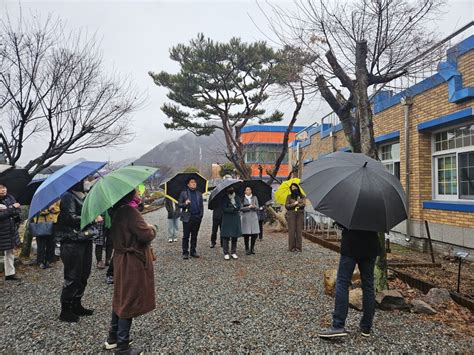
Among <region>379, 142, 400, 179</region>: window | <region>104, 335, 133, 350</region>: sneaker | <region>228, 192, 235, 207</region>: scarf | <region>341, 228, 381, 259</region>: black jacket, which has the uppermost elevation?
<region>379, 142, 400, 179</region>: window

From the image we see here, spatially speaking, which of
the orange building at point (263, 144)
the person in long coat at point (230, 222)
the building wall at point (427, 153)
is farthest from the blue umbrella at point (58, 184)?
the orange building at point (263, 144)

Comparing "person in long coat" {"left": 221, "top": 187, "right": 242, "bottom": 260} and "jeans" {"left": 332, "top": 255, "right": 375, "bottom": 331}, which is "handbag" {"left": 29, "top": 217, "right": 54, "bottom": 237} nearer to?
"person in long coat" {"left": 221, "top": 187, "right": 242, "bottom": 260}

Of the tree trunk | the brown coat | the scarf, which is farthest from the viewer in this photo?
the scarf

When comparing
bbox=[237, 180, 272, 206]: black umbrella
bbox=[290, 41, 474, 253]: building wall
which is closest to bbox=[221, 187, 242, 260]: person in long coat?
bbox=[237, 180, 272, 206]: black umbrella

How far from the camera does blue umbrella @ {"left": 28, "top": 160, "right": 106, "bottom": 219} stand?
3.38 meters

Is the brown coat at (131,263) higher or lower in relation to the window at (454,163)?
lower

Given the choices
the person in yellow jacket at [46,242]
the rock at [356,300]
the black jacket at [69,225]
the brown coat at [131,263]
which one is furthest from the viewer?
the person in yellow jacket at [46,242]

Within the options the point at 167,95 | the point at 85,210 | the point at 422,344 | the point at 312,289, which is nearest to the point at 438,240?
the point at 312,289

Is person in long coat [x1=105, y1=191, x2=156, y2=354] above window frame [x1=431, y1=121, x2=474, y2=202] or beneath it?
beneath

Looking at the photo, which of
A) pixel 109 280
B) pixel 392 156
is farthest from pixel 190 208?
pixel 392 156

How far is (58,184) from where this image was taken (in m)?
3.56

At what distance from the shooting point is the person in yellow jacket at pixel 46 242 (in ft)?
21.7

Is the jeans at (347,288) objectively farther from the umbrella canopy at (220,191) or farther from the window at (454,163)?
the window at (454,163)

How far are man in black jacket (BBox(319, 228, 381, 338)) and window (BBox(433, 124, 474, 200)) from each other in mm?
5551
